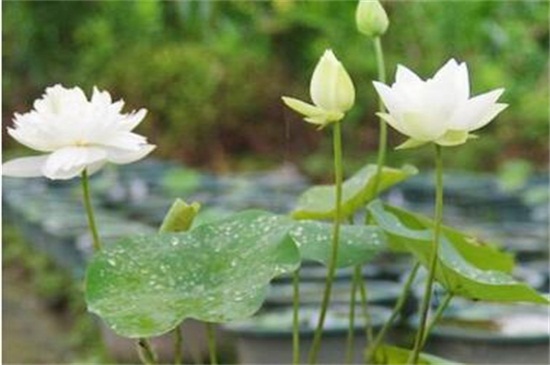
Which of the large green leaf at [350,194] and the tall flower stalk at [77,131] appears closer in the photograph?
the tall flower stalk at [77,131]

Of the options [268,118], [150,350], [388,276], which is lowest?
[268,118]

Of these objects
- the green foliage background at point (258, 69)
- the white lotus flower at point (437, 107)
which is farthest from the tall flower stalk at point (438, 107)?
the green foliage background at point (258, 69)

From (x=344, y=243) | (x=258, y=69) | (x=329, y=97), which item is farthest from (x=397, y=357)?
(x=258, y=69)

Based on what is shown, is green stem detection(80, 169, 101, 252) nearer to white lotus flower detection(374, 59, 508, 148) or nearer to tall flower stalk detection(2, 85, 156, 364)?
tall flower stalk detection(2, 85, 156, 364)

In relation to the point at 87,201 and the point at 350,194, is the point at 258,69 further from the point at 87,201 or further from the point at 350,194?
the point at 87,201

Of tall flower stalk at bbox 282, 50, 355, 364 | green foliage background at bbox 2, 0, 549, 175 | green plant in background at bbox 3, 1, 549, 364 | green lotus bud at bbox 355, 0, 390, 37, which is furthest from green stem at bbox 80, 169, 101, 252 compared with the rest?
green foliage background at bbox 2, 0, 549, 175

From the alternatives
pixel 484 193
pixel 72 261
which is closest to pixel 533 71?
pixel 484 193

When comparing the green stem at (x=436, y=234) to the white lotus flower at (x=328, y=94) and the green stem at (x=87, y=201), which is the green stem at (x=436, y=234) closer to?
the white lotus flower at (x=328, y=94)

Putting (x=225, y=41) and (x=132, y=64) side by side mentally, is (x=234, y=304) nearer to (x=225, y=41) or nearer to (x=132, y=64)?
(x=132, y=64)
